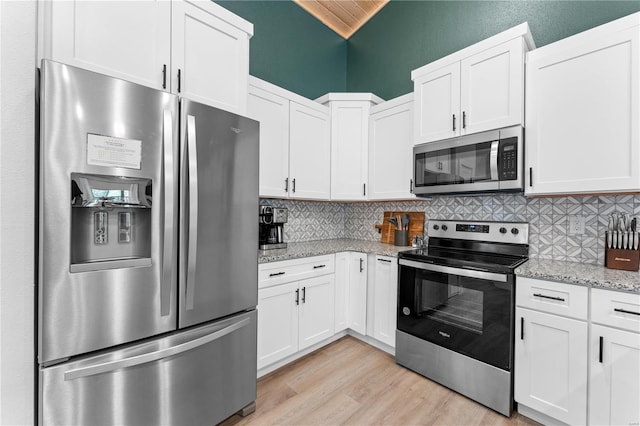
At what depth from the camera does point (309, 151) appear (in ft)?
9.27

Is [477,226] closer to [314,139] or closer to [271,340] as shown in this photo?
[314,139]

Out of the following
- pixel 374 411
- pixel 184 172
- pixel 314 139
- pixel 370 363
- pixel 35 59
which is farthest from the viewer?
pixel 314 139

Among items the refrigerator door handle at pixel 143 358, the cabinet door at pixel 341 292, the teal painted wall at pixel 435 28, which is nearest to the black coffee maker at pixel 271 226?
the cabinet door at pixel 341 292

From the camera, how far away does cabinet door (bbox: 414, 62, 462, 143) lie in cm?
222

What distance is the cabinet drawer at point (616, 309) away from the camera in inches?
54.6

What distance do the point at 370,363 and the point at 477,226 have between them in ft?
4.84

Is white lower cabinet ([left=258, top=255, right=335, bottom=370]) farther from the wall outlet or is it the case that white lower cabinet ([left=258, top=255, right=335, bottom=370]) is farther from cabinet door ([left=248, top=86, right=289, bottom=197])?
the wall outlet

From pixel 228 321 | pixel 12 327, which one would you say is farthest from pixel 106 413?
pixel 228 321

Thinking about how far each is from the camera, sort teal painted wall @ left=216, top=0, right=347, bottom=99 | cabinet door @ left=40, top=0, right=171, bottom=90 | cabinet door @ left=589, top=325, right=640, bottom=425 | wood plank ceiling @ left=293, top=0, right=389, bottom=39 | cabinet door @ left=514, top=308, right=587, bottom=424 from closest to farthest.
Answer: cabinet door @ left=40, top=0, right=171, bottom=90 < cabinet door @ left=589, top=325, right=640, bottom=425 < cabinet door @ left=514, top=308, right=587, bottom=424 < teal painted wall @ left=216, top=0, right=347, bottom=99 < wood plank ceiling @ left=293, top=0, right=389, bottom=39

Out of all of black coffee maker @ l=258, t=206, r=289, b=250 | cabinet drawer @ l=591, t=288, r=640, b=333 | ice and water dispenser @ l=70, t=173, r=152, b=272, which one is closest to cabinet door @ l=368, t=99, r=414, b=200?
black coffee maker @ l=258, t=206, r=289, b=250

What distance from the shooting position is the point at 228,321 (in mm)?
1625

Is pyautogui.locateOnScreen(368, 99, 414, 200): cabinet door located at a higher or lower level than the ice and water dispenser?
higher

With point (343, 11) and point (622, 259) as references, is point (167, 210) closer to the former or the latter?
point (622, 259)

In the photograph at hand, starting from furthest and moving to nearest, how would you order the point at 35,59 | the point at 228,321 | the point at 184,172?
1. the point at 228,321
2. the point at 184,172
3. the point at 35,59
